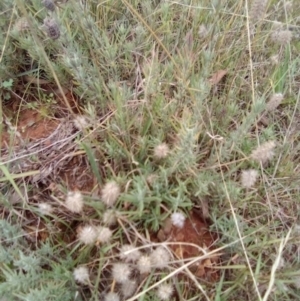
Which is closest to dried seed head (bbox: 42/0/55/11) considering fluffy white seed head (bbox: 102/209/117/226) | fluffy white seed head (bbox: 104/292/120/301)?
fluffy white seed head (bbox: 102/209/117/226)

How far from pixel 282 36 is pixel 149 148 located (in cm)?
59

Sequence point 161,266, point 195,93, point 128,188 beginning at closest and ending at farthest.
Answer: point 161,266 < point 128,188 < point 195,93

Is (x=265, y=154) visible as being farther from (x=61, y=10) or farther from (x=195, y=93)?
(x=61, y=10)

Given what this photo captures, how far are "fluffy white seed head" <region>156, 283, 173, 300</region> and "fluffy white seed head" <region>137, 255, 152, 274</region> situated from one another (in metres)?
0.06

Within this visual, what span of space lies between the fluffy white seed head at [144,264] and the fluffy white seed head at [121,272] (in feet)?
0.11

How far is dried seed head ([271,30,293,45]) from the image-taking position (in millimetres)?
1577

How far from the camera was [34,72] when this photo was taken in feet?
5.42

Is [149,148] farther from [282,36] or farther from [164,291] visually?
[282,36]

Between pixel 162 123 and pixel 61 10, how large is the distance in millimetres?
559

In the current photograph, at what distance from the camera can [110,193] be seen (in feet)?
4.01

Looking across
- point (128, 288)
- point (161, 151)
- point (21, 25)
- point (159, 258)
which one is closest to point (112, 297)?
point (128, 288)

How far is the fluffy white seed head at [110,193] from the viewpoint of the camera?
1.22 meters

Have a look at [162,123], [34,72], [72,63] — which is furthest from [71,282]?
[34,72]

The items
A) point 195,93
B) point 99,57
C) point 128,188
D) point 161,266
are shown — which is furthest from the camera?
point 99,57
